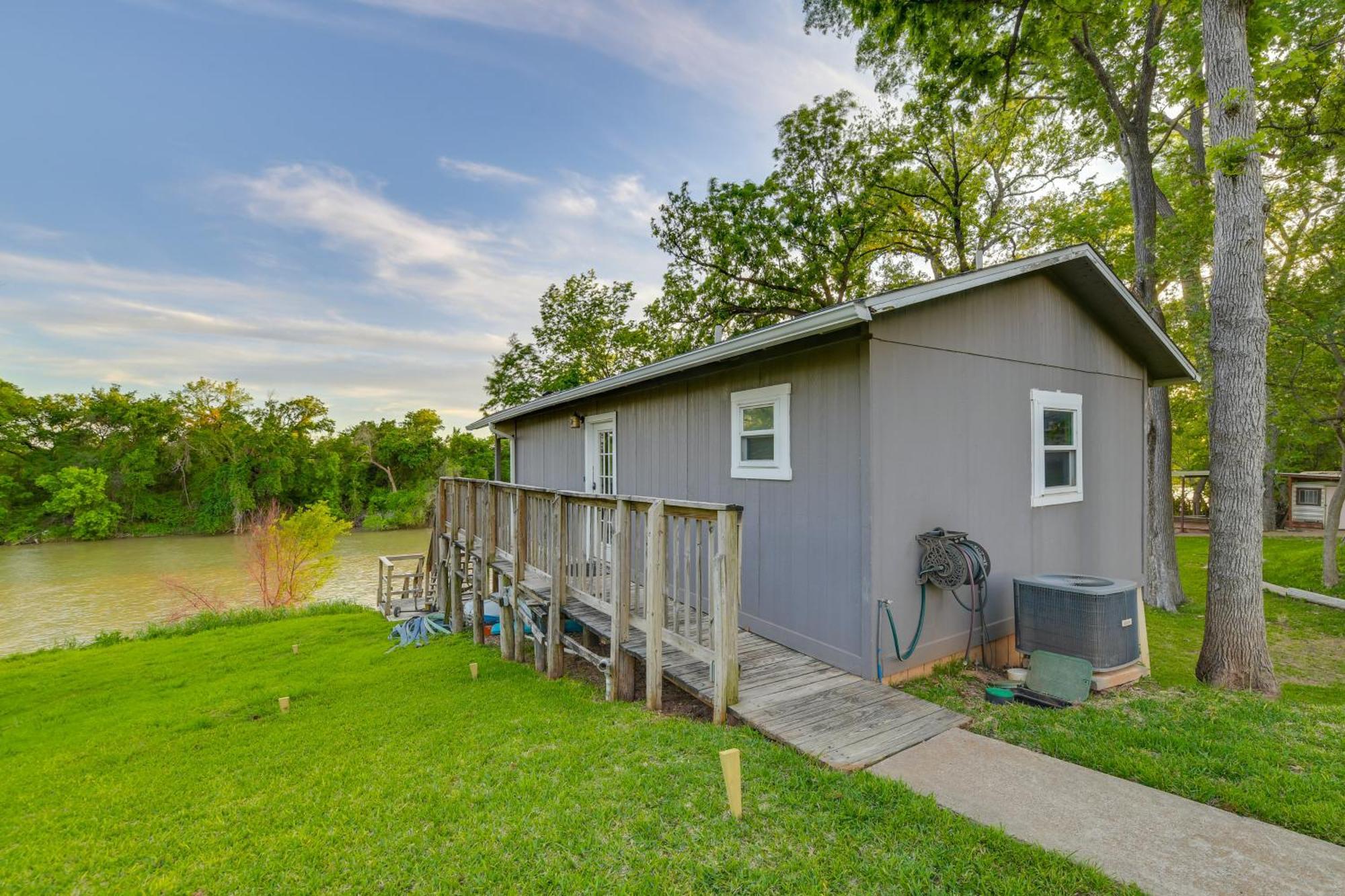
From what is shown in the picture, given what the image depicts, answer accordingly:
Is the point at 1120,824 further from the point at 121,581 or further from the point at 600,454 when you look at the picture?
the point at 121,581

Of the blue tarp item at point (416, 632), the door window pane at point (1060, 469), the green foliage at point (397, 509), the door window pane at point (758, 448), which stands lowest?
the green foliage at point (397, 509)

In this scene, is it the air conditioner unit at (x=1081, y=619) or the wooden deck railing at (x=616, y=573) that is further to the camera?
the air conditioner unit at (x=1081, y=619)

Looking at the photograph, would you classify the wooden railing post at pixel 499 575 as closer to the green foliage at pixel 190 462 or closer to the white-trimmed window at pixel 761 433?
the white-trimmed window at pixel 761 433

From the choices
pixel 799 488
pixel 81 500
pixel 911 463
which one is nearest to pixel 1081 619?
pixel 911 463

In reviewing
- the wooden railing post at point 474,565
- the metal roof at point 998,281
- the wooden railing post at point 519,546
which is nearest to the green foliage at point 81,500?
the wooden railing post at point 474,565

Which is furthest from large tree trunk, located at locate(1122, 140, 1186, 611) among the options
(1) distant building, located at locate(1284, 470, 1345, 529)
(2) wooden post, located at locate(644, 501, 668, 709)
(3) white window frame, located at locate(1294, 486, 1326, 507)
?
(3) white window frame, located at locate(1294, 486, 1326, 507)

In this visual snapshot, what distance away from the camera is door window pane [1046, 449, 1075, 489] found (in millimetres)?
5344

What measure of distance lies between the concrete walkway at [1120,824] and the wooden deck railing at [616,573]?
126 centimetres

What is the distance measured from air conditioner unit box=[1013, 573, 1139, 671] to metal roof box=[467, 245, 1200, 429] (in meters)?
2.44

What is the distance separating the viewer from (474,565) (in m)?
7.52

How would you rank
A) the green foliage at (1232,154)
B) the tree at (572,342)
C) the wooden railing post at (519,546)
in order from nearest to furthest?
the green foliage at (1232,154)
the wooden railing post at (519,546)
the tree at (572,342)

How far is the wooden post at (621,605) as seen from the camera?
153 inches

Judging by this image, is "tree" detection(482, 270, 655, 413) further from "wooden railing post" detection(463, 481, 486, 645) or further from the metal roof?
the metal roof

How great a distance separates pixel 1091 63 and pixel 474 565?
11970 millimetres
